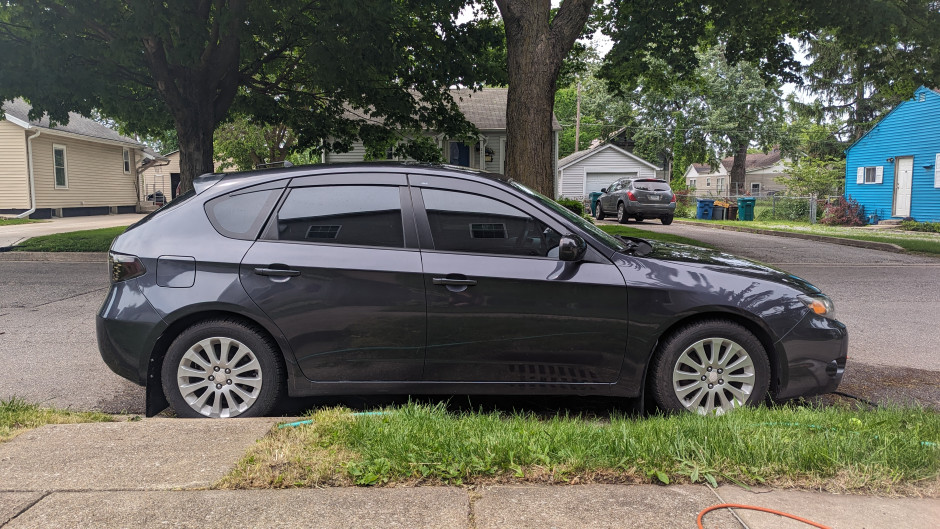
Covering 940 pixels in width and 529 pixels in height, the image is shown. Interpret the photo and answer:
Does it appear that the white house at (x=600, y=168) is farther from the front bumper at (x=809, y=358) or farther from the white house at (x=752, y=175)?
the front bumper at (x=809, y=358)

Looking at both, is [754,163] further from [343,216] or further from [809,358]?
[343,216]

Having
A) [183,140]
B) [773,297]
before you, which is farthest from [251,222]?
[183,140]

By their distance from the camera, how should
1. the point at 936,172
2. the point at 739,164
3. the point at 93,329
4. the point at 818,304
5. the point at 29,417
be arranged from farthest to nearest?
the point at 739,164
the point at 936,172
the point at 93,329
the point at 818,304
the point at 29,417

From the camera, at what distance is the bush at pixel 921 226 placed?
22.5 meters

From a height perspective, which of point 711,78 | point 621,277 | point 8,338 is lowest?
point 8,338

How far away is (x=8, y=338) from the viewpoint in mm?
6648

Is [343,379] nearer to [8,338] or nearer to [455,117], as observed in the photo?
[8,338]

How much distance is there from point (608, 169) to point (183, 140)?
33.9 m

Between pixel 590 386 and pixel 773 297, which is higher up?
pixel 773 297

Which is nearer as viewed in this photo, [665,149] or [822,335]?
[822,335]

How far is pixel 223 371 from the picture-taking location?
13.7ft

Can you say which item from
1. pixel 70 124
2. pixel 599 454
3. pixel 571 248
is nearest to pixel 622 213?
pixel 571 248

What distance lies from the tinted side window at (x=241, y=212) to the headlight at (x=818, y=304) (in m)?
3.53

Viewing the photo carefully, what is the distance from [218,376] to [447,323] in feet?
4.88
